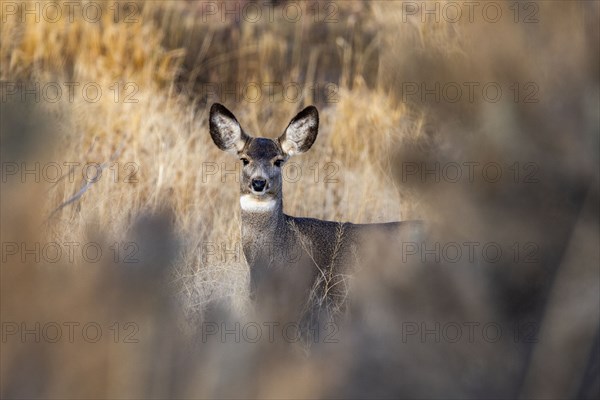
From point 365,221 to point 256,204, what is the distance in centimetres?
174

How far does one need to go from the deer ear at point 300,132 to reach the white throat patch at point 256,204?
367 millimetres

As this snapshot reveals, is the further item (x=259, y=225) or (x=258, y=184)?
(x=259, y=225)

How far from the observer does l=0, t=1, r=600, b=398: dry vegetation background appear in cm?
511

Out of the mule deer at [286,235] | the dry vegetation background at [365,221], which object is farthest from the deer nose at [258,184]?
the dry vegetation background at [365,221]

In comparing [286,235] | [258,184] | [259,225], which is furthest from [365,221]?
[258,184]

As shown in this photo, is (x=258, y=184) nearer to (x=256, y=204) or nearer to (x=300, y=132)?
(x=256, y=204)

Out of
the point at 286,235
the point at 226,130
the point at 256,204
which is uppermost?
the point at 226,130

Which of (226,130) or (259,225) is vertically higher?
(226,130)

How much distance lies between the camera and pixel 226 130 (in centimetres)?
727

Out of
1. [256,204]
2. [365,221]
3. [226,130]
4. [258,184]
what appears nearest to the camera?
[258,184]

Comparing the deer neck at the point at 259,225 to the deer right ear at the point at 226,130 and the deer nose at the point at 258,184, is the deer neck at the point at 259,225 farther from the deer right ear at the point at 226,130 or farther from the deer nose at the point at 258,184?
the deer right ear at the point at 226,130

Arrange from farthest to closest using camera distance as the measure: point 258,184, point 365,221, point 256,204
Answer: point 365,221, point 256,204, point 258,184

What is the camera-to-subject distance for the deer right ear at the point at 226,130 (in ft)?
23.6

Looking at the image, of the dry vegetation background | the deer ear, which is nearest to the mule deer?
the deer ear
